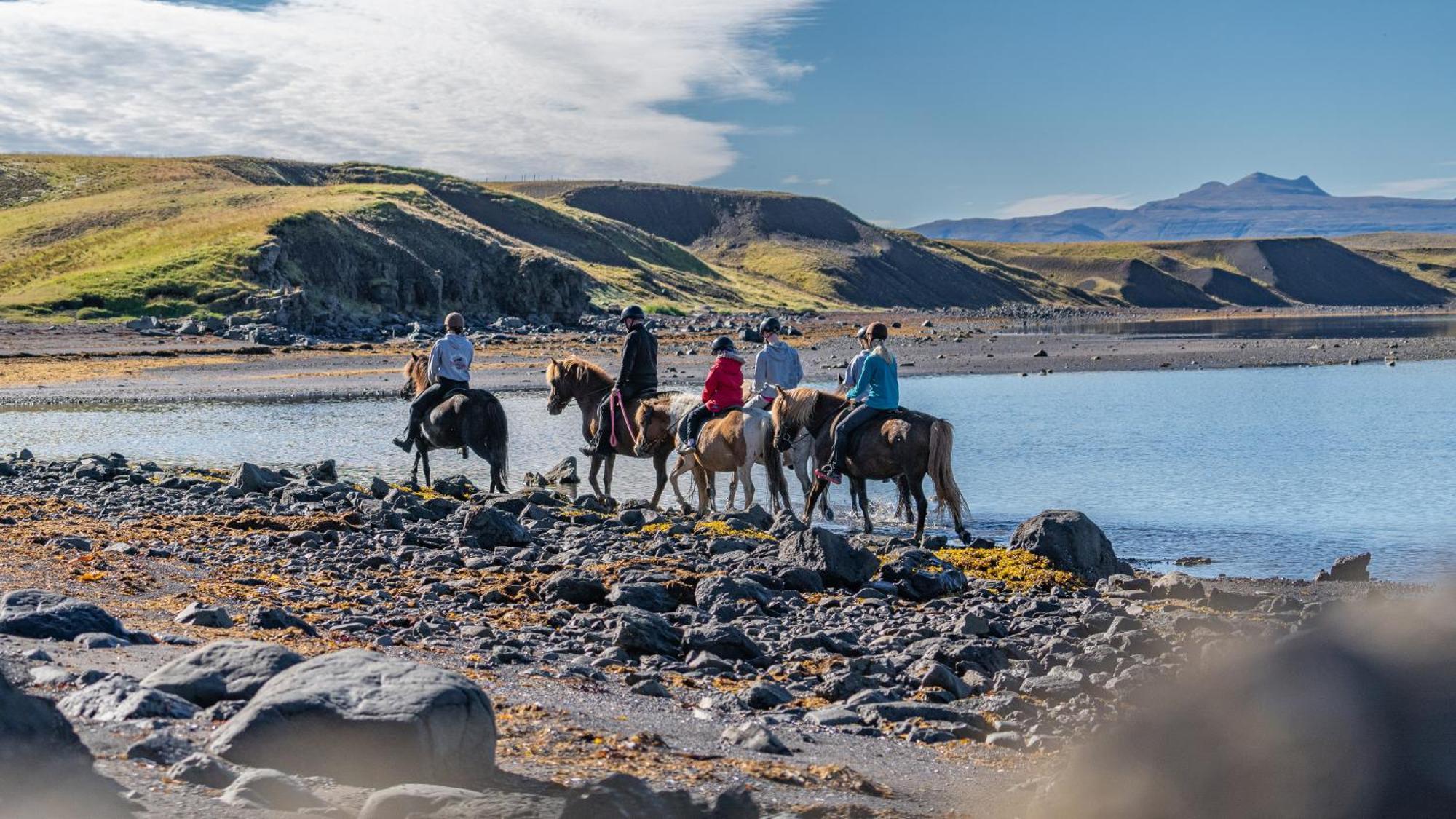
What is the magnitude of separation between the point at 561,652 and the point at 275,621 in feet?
7.15

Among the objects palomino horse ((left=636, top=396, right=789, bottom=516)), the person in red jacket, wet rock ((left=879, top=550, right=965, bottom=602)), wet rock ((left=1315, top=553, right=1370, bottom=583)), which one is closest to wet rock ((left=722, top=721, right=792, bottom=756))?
wet rock ((left=879, top=550, right=965, bottom=602))

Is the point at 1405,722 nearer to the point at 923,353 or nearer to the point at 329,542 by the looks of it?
the point at 329,542

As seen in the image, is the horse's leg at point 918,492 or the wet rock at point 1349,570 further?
the horse's leg at point 918,492

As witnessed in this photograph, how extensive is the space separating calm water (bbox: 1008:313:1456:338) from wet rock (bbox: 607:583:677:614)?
277 feet

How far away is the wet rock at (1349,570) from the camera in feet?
47.8

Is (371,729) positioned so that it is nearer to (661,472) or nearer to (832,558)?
(832,558)

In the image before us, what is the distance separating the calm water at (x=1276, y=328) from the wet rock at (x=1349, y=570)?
258 feet

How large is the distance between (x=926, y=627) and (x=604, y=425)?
10.3 m

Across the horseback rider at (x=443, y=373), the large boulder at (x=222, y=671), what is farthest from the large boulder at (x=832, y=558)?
the horseback rider at (x=443, y=373)

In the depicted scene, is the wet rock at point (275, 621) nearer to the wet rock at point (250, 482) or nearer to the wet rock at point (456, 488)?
the wet rock at point (250, 482)

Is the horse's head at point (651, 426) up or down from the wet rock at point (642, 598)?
up

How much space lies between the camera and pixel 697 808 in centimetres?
496

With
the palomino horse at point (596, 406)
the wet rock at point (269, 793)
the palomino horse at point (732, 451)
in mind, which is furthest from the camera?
the palomino horse at point (596, 406)

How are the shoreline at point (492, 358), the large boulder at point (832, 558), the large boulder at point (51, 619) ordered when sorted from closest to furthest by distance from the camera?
1. the large boulder at point (51, 619)
2. the large boulder at point (832, 558)
3. the shoreline at point (492, 358)
